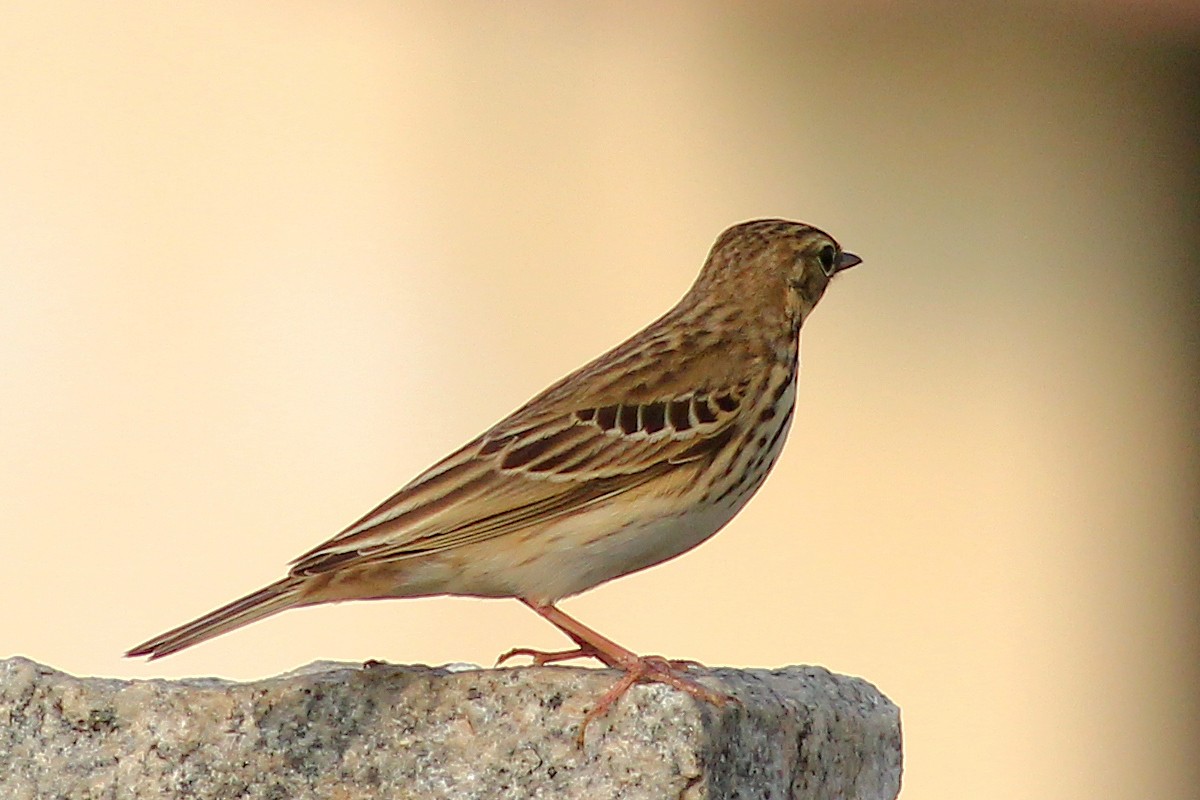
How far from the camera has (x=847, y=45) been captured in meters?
7.34

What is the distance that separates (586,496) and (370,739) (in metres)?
0.66

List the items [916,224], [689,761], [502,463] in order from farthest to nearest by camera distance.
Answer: [916,224]
[502,463]
[689,761]

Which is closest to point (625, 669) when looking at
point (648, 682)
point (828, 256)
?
point (648, 682)

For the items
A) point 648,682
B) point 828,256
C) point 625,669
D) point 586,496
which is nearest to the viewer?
point 648,682

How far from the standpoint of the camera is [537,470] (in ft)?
11.1

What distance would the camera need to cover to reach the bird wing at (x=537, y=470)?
322 cm

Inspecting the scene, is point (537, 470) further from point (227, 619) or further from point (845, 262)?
point (845, 262)

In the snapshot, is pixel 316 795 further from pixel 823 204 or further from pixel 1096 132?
pixel 1096 132

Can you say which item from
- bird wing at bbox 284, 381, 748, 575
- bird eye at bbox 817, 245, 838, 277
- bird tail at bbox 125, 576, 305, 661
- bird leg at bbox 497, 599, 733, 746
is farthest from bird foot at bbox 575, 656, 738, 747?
bird eye at bbox 817, 245, 838, 277

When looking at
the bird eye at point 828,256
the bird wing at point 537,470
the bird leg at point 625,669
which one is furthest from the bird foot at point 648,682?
the bird eye at point 828,256

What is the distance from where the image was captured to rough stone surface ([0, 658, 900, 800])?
2.90 m

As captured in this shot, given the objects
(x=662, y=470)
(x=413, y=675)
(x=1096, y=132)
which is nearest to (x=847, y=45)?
(x=1096, y=132)

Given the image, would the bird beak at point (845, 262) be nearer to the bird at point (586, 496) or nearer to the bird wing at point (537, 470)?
the bird at point (586, 496)

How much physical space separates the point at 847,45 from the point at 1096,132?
3.54ft
